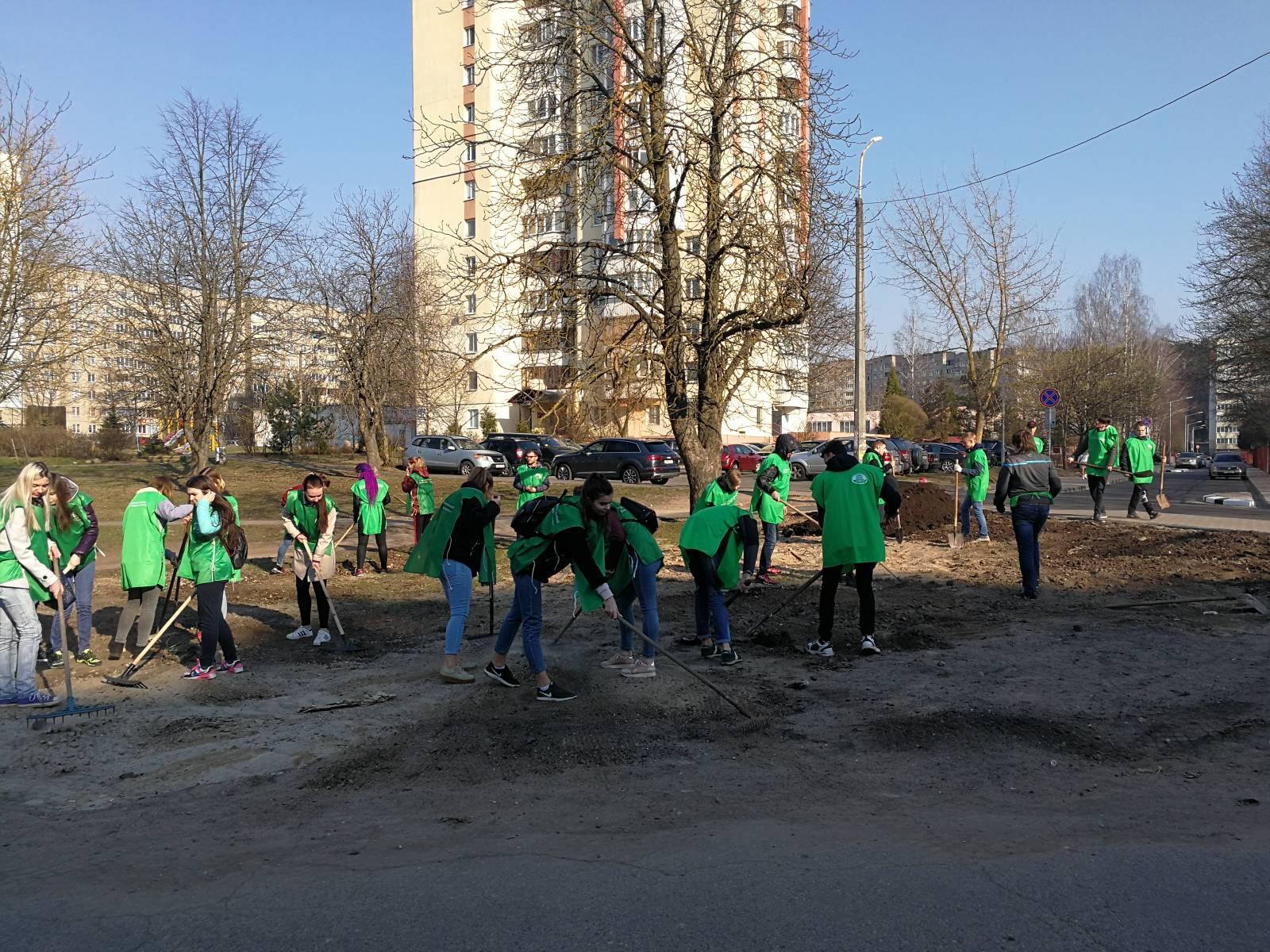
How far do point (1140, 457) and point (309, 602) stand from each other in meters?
14.3

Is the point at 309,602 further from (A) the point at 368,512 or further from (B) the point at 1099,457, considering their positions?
(B) the point at 1099,457

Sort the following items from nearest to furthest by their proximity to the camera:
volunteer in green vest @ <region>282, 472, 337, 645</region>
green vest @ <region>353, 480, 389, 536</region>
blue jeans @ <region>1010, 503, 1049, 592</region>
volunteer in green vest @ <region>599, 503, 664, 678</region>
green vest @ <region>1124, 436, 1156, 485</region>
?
volunteer in green vest @ <region>599, 503, 664, 678</region> < volunteer in green vest @ <region>282, 472, 337, 645</region> < blue jeans @ <region>1010, 503, 1049, 592</region> < green vest @ <region>353, 480, 389, 536</region> < green vest @ <region>1124, 436, 1156, 485</region>

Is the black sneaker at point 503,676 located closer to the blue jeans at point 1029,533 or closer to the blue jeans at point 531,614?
the blue jeans at point 531,614

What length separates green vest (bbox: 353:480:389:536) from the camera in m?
12.7

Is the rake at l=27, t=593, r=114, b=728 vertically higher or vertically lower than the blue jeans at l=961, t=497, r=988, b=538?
lower

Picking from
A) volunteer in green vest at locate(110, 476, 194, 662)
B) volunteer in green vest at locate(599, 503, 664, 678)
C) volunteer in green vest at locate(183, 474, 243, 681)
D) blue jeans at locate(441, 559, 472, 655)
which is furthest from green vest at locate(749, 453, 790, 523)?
volunteer in green vest at locate(110, 476, 194, 662)

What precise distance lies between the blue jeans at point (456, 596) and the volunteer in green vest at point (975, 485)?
9721mm

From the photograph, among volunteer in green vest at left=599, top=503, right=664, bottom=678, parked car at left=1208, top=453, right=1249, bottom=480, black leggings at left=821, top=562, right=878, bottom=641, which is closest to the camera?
volunteer in green vest at left=599, top=503, right=664, bottom=678

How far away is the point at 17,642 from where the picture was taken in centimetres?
706

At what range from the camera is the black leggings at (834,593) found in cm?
818

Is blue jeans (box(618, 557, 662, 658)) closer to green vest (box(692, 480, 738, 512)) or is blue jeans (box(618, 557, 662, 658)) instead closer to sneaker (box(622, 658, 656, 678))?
sneaker (box(622, 658, 656, 678))

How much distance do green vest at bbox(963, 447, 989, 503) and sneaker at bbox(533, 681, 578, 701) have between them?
9.85 metres

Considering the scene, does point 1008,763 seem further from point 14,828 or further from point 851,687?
point 14,828

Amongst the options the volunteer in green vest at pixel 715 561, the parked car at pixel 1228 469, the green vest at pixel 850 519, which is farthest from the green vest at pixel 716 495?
the parked car at pixel 1228 469
